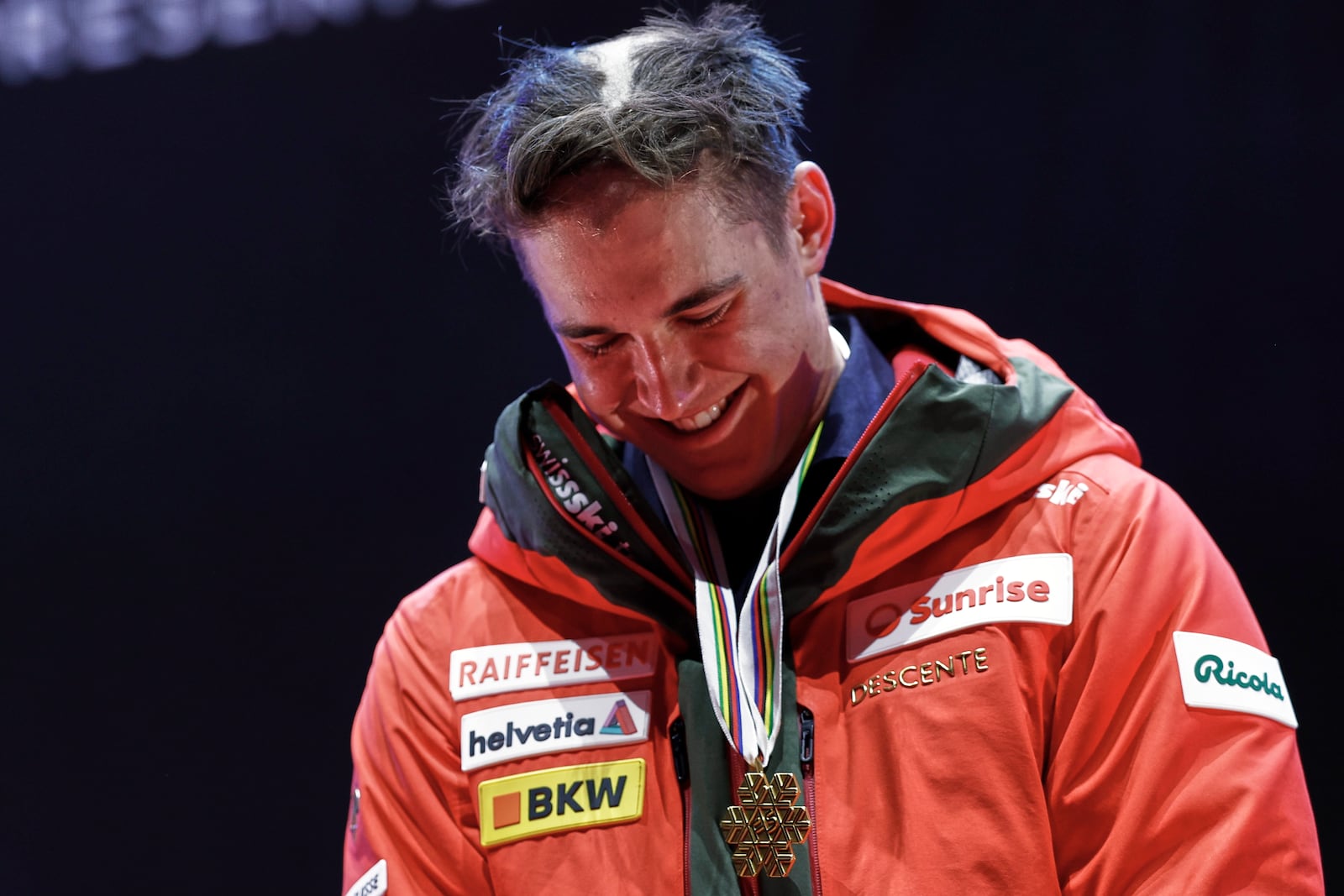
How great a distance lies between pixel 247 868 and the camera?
226cm

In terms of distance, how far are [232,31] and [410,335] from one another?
0.59 m

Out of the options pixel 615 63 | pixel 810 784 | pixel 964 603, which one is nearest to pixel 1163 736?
pixel 964 603

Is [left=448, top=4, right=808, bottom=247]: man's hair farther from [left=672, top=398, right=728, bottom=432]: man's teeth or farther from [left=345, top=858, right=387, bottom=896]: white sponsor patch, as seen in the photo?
[left=345, top=858, right=387, bottom=896]: white sponsor patch

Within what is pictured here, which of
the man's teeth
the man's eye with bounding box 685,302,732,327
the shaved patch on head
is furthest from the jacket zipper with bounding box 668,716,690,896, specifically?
the shaved patch on head

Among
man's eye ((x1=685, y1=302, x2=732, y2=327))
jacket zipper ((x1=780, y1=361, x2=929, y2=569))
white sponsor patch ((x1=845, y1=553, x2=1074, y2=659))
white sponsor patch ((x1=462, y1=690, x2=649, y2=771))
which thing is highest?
man's eye ((x1=685, y1=302, x2=732, y2=327))

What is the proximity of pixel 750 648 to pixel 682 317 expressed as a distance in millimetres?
366

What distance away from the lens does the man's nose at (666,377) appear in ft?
4.86

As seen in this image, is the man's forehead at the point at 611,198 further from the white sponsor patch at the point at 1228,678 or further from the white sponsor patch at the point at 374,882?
→ the white sponsor patch at the point at 374,882

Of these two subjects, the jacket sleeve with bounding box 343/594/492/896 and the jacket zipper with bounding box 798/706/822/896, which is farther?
the jacket sleeve with bounding box 343/594/492/896

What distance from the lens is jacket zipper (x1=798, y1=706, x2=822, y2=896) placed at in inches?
55.3

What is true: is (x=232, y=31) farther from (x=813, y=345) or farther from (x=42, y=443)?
(x=813, y=345)

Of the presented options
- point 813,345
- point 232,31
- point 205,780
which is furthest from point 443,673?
point 232,31

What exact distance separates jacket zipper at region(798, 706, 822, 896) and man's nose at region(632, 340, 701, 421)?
357 millimetres

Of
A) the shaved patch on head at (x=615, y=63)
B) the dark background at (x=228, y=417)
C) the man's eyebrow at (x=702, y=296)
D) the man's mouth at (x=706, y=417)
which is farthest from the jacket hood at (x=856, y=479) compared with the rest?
the dark background at (x=228, y=417)
